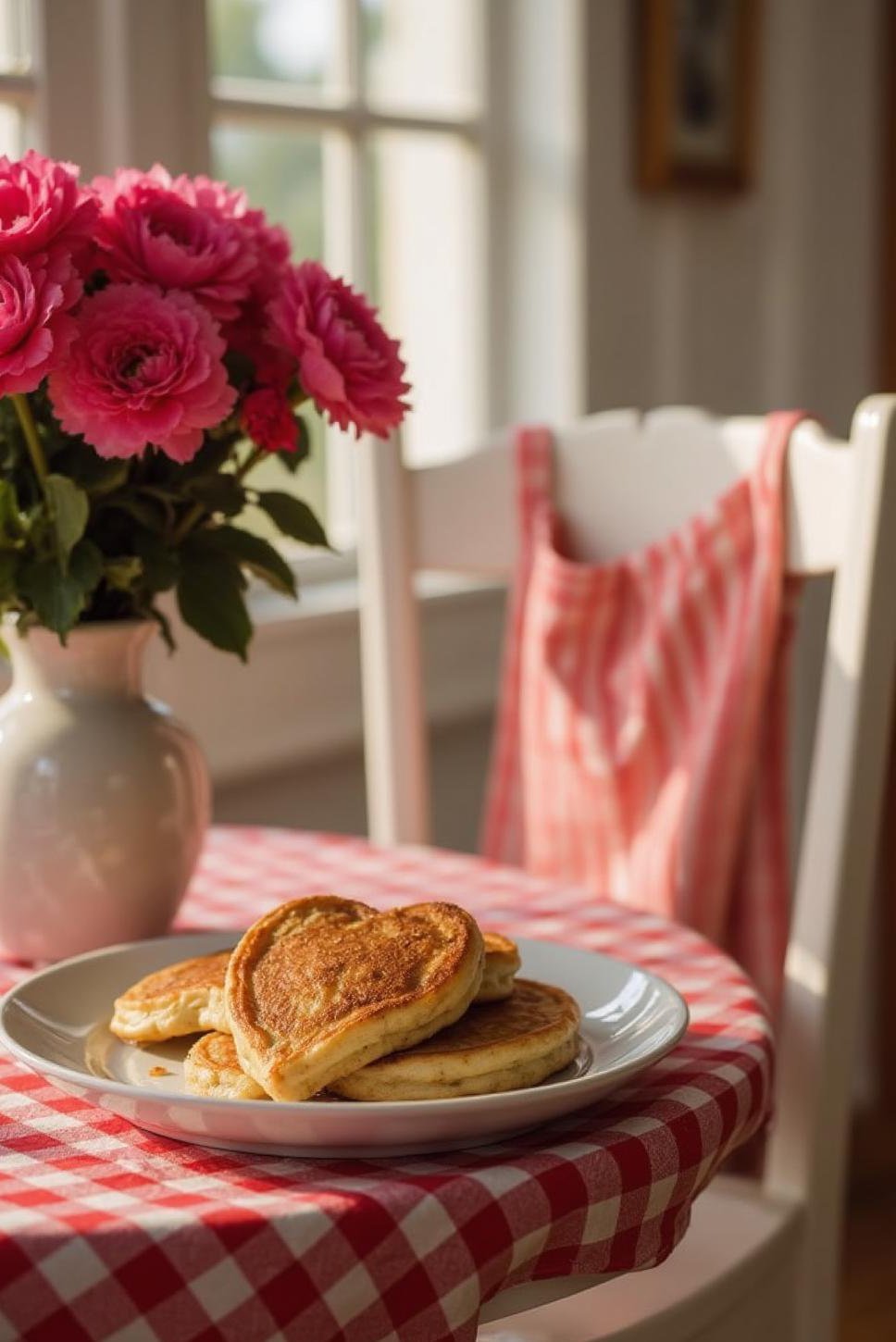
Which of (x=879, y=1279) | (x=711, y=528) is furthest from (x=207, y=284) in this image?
(x=879, y=1279)

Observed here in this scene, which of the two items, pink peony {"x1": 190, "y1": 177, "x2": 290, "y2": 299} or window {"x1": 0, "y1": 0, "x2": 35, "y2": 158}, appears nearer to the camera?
pink peony {"x1": 190, "y1": 177, "x2": 290, "y2": 299}

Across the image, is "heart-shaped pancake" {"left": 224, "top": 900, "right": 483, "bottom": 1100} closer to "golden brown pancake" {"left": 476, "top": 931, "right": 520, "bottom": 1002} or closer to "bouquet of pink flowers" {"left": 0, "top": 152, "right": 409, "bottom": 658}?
"golden brown pancake" {"left": 476, "top": 931, "right": 520, "bottom": 1002}

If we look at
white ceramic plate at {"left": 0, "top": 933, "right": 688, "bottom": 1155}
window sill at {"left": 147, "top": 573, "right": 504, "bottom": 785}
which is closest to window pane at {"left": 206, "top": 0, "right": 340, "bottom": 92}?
window sill at {"left": 147, "top": 573, "right": 504, "bottom": 785}

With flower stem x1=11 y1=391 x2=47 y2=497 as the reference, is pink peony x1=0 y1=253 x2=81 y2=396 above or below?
above

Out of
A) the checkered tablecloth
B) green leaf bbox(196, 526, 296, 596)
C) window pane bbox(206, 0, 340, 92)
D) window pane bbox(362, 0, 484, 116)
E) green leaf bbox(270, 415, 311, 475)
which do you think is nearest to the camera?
the checkered tablecloth

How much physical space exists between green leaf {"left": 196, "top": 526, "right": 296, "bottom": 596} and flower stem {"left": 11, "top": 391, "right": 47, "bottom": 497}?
11 centimetres

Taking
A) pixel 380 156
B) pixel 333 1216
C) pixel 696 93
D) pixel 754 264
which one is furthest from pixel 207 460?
pixel 754 264

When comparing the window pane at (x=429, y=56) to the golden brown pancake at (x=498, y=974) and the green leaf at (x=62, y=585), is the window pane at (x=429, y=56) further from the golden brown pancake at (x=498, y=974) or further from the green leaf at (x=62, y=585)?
the golden brown pancake at (x=498, y=974)

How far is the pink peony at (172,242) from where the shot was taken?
91 cm

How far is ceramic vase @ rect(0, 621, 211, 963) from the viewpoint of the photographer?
98 cm

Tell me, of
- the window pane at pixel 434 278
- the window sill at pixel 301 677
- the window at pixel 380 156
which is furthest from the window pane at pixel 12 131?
the window pane at pixel 434 278

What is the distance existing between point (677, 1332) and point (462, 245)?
5.22 feet

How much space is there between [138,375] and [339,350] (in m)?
0.12

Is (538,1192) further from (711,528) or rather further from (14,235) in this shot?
(711,528)
